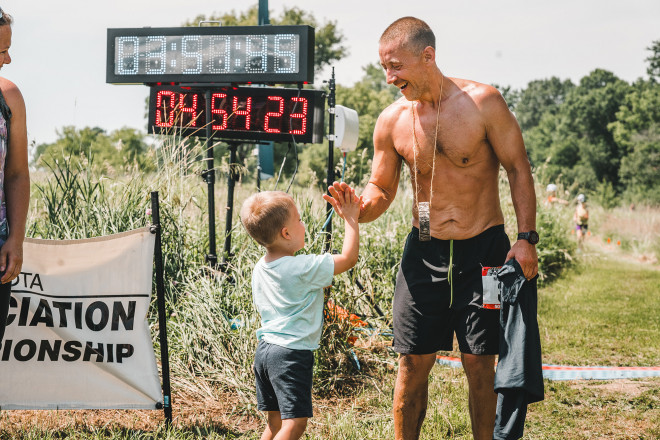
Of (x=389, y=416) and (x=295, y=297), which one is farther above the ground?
(x=295, y=297)

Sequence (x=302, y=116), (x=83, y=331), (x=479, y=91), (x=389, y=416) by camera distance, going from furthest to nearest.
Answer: (x=302, y=116), (x=389, y=416), (x=83, y=331), (x=479, y=91)

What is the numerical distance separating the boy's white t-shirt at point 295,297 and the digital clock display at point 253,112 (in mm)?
3450

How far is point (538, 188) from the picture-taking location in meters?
12.3

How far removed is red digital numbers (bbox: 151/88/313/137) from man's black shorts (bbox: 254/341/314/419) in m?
3.63

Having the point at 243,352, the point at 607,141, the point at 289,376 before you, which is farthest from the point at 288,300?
the point at 607,141

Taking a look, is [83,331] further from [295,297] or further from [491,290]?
[491,290]

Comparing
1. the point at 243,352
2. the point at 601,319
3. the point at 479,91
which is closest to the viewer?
the point at 479,91

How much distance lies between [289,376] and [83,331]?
1.51m

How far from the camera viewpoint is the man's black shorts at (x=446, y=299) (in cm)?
325

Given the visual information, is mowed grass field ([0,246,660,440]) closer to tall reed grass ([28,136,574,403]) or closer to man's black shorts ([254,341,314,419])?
tall reed grass ([28,136,574,403])

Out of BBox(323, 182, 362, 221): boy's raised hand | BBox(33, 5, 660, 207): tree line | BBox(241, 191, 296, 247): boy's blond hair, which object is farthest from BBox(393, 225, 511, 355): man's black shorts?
BBox(33, 5, 660, 207): tree line

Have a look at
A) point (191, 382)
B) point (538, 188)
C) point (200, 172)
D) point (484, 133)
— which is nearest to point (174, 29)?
point (200, 172)

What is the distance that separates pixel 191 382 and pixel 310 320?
1.85 metres

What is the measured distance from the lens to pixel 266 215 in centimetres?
288
